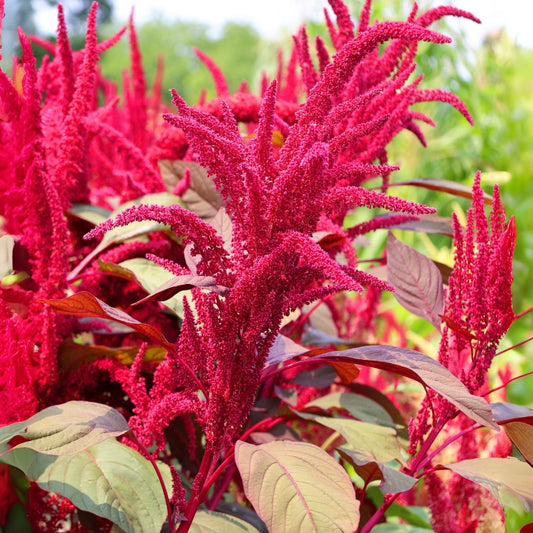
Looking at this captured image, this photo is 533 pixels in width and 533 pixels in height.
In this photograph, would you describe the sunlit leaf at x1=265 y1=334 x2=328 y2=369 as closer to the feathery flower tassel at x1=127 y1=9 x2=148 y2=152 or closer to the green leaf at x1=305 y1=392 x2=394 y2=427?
the green leaf at x1=305 y1=392 x2=394 y2=427

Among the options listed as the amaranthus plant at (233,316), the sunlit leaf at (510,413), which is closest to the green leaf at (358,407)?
the amaranthus plant at (233,316)

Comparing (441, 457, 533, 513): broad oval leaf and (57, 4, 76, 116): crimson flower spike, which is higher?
(57, 4, 76, 116): crimson flower spike

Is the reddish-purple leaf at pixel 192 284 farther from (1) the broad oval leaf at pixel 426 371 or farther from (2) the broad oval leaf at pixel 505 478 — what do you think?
(2) the broad oval leaf at pixel 505 478

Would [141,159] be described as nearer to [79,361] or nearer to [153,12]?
[79,361]

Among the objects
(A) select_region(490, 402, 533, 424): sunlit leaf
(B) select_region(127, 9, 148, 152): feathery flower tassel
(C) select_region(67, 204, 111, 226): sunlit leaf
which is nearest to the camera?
(A) select_region(490, 402, 533, 424): sunlit leaf

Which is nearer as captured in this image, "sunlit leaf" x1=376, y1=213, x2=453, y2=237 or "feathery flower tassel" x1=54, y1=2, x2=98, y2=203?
"feathery flower tassel" x1=54, y1=2, x2=98, y2=203

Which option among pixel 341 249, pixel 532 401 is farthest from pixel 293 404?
pixel 532 401

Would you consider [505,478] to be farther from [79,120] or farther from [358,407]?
[79,120]

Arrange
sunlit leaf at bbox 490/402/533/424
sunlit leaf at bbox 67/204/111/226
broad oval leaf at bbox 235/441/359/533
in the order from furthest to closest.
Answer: sunlit leaf at bbox 67/204/111/226 < sunlit leaf at bbox 490/402/533/424 < broad oval leaf at bbox 235/441/359/533

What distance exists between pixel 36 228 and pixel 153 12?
85.3ft

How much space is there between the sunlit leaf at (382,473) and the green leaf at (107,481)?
150mm

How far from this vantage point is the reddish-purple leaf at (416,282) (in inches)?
23.7

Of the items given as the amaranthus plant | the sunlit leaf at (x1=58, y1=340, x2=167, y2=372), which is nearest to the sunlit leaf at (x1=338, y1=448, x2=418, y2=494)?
the amaranthus plant

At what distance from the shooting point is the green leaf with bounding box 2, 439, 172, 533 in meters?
0.44
